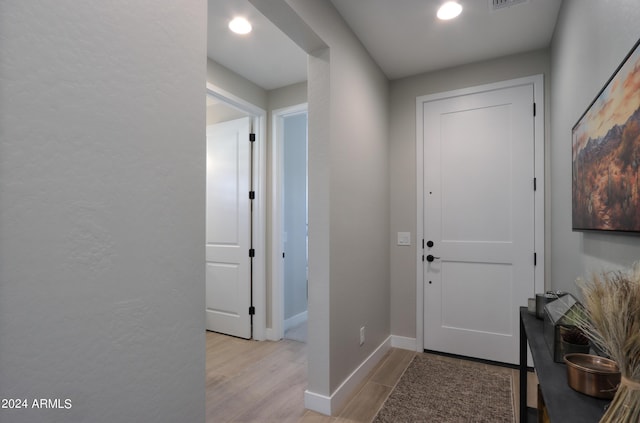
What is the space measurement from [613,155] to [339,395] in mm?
1923

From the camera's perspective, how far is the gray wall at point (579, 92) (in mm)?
1111

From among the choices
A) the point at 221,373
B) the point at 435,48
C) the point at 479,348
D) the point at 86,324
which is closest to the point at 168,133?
the point at 86,324

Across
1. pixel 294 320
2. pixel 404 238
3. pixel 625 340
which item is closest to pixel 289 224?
pixel 294 320

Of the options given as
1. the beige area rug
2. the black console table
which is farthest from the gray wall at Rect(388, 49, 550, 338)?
the black console table

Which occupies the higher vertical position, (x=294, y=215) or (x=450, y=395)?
(x=294, y=215)

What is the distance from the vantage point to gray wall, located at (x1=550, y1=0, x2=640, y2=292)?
1.11m

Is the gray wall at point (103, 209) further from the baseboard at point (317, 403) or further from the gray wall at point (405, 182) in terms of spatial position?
the gray wall at point (405, 182)

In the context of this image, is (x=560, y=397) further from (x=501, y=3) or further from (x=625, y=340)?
(x=501, y=3)

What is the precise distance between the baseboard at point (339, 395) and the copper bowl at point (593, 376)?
1.48 metres

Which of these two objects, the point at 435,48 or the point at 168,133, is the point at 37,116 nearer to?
the point at 168,133

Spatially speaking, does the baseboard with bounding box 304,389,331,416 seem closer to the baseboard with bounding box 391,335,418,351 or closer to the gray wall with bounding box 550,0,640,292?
the baseboard with bounding box 391,335,418,351

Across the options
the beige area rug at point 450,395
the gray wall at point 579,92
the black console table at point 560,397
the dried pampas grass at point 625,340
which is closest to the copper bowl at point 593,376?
the black console table at point 560,397

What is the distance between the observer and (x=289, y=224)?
3.81 m

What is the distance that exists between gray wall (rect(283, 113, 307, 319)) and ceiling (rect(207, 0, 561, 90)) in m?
0.93
